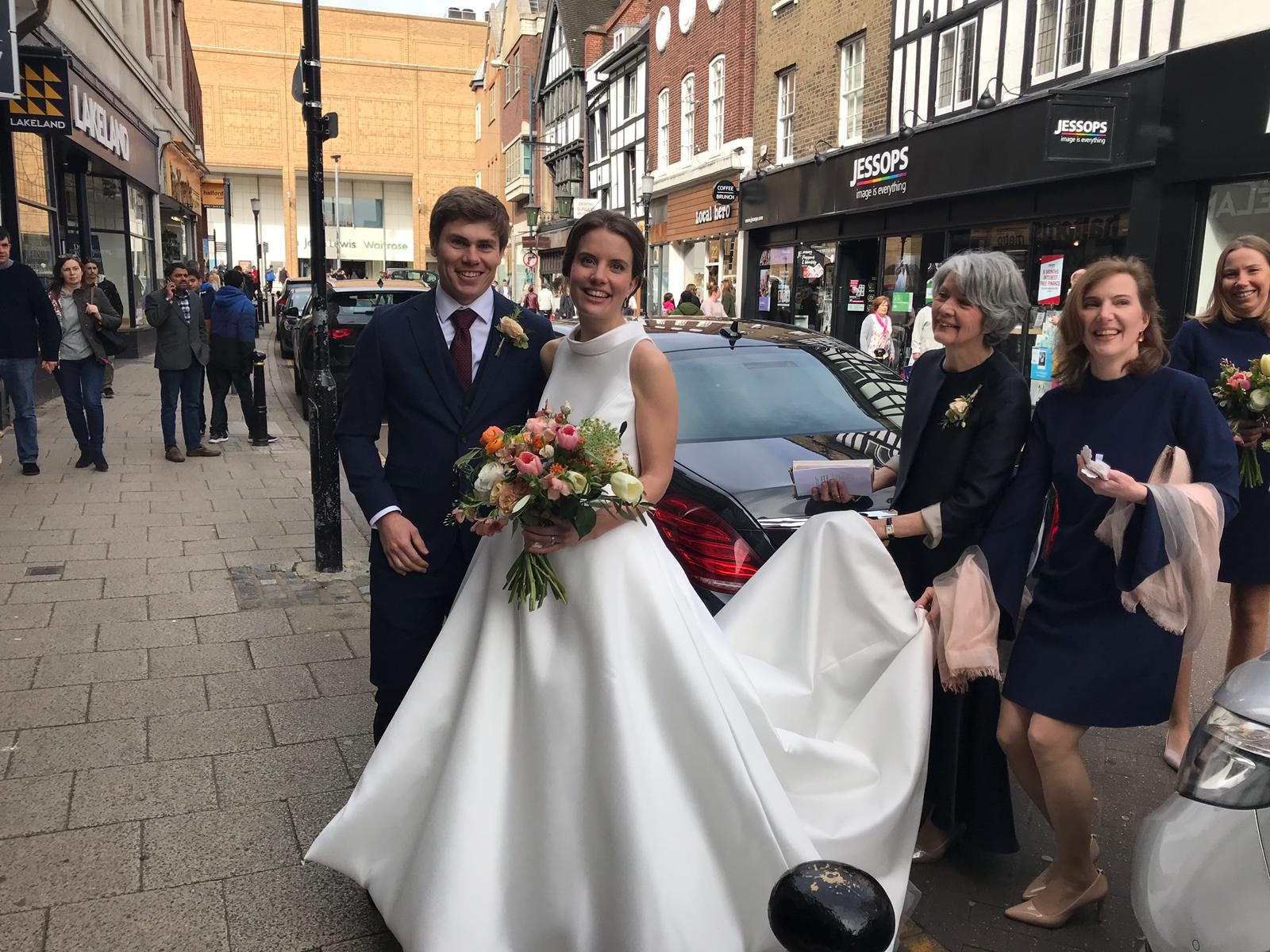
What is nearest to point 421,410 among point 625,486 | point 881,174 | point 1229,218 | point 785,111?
point 625,486

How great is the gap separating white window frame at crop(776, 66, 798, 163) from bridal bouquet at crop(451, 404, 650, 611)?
69.6 feet

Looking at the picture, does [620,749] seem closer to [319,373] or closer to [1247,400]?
[1247,400]

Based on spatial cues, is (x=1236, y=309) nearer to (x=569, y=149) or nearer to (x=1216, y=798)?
(x=1216, y=798)

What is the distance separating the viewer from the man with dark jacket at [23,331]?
8703 mm

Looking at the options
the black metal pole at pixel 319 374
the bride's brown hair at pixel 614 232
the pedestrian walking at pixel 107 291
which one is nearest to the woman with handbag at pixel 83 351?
the pedestrian walking at pixel 107 291

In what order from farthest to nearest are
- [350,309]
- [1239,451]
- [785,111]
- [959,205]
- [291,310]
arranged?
[785,111], [291,310], [959,205], [350,309], [1239,451]

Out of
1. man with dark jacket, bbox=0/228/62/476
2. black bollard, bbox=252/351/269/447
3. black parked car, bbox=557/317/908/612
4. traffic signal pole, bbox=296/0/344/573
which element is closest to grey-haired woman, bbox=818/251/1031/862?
black parked car, bbox=557/317/908/612

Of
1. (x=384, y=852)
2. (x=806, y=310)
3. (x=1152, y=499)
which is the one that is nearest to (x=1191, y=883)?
(x=1152, y=499)

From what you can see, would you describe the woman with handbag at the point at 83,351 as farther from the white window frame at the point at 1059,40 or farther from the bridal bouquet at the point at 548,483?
the white window frame at the point at 1059,40

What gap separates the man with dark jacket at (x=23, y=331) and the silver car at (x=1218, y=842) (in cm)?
936

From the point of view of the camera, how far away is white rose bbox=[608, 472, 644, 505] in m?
2.48

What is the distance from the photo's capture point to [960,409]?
312cm

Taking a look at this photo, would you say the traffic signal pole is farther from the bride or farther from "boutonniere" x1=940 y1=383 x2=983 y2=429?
"boutonniere" x1=940 y1=383 x2=983 y2=429

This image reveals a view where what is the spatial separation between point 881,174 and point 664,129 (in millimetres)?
13880
